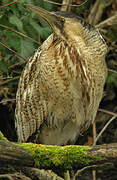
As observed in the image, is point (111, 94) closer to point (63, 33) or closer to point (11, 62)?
point (11, 62)

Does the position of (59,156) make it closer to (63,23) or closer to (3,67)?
(63,23)

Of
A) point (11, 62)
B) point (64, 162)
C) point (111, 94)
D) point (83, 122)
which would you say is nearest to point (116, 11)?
point (111, 94)

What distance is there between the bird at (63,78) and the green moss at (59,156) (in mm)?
541

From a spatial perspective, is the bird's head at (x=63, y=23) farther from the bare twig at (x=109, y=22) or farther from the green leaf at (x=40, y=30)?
the bare twig at (x=109, y=22)

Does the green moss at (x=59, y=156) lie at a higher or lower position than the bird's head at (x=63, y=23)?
lower

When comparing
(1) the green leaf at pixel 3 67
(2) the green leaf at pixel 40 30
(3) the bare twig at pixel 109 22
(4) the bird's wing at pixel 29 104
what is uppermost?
(2) the green leaf at pixel 40 30

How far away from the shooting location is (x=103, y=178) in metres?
4.38

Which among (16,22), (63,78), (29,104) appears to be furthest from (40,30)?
(29,104)

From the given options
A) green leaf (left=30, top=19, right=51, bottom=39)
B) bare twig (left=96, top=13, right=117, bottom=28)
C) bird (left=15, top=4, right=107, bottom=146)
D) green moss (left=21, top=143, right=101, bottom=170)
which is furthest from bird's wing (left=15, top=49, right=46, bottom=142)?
bare twig (left=96, top=13, right=117, bottom=28)

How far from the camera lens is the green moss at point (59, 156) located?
87.2 inches

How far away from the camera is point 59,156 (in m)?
2.26

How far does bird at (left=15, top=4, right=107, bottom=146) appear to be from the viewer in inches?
107

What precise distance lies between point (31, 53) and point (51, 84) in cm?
29

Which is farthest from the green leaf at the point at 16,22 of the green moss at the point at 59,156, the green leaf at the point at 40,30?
the green moss at the point at 59,156
